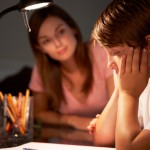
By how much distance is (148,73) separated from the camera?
3.82 ft

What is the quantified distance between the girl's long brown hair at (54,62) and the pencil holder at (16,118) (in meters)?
0.72

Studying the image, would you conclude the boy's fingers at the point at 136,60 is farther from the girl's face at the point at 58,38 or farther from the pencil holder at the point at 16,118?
the girl's face at the point at 58,38

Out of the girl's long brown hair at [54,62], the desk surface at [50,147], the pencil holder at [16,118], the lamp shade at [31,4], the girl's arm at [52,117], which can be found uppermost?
the lamp shade at [31,4]

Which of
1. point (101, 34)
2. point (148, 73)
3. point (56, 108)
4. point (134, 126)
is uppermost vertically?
point (101, 34)

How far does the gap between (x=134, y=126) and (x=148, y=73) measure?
0.58 ft

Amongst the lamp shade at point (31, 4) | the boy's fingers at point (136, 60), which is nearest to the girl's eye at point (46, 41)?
the lamp shade at point (31, 4)

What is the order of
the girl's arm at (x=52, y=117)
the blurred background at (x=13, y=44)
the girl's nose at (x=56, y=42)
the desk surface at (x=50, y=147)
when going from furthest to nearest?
the blurred background at (x=13, y=44) < the girl's nose at (x=56, y=42) < the girl's arm at (x=52, y=117) < the desk surface at (x=50, y=147)

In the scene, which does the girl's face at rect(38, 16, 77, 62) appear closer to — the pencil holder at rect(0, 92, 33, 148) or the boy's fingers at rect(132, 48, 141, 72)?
the pencil holder at rect(0, 92, 33, 148)

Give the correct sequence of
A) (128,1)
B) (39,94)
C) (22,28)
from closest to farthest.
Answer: (128,1)
(39,94)
(22,28)

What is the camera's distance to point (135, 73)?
3.79 feet

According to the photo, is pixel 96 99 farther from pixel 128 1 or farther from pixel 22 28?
pixel 128 1

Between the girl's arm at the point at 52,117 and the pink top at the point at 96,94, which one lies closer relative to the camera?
the girl's arm at the point at 52,117

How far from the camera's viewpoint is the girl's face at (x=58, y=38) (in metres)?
2.22

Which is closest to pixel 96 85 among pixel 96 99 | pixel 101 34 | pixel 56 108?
pixel 96 99
